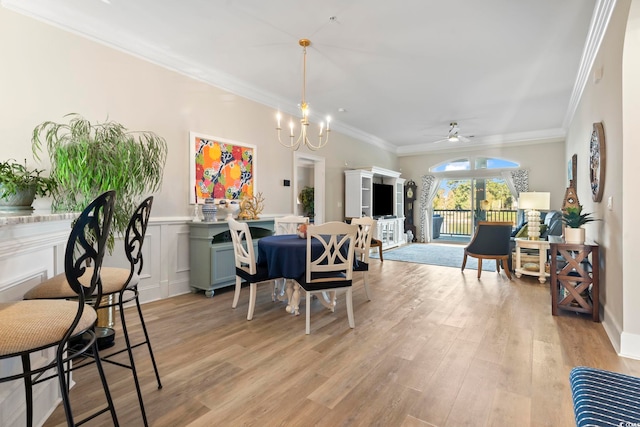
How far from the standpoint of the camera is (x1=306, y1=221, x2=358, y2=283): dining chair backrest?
2.75 meters

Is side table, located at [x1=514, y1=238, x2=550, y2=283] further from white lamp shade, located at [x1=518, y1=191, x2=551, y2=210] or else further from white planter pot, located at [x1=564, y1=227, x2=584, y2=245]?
white planter pot, located at [x1=564, y1=227, x2=584, y2=245]

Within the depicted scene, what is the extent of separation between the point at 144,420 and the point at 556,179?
899 centimetres

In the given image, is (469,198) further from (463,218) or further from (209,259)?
(209,259)

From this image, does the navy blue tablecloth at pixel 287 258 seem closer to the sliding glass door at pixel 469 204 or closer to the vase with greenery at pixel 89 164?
the vase with greenery at pixel 89 164

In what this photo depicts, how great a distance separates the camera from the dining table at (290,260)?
9.62ft

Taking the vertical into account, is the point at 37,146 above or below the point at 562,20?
below

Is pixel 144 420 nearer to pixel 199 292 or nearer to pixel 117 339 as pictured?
pixel 117 339

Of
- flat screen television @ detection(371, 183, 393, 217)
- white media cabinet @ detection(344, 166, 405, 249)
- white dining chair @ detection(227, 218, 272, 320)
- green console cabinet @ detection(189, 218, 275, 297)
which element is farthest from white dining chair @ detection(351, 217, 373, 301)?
flat screen television @ detection(371, 183, 393, 217)

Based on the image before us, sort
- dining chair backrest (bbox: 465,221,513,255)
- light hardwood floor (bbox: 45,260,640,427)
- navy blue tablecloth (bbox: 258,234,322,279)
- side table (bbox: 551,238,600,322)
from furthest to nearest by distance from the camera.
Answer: dining chair backrest (bbox: 465,221,513,255)
side table (bbox: 551,238,600,322)
navy blue tablecloth (bbox: 258,234,322,279)
light hardwood floor (bbox: 45,260,640,427)

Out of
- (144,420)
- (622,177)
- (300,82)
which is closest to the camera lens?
(144,420)

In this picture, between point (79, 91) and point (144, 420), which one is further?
point (79, 91)

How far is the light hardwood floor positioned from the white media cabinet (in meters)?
3.66

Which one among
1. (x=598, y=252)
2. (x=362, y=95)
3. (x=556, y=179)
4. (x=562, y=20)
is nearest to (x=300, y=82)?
(x=362, y=95)

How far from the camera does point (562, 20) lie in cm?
297
